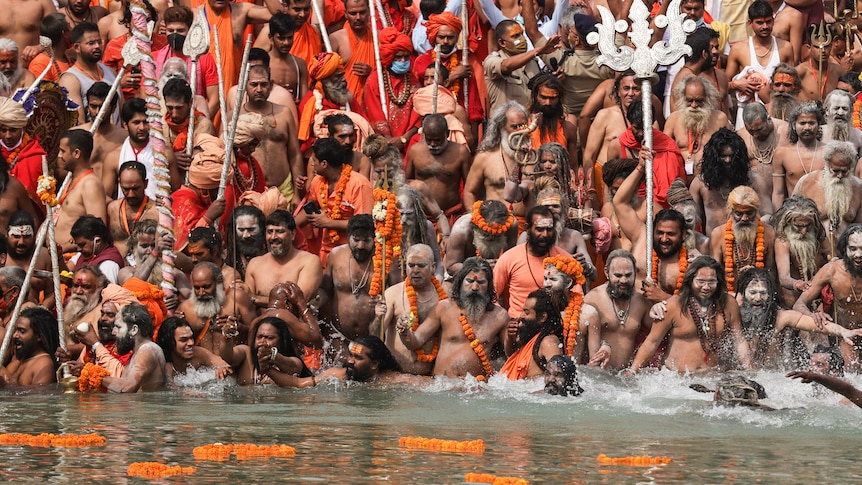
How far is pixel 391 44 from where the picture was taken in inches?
598

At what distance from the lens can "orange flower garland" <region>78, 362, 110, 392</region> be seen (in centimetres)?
1209

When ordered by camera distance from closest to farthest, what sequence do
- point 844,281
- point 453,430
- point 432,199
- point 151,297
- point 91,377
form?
point 453,430
point 91,377
point 844,281
point 151,297
point 432,199

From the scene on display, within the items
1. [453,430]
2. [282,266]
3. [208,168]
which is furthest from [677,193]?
[453,430]

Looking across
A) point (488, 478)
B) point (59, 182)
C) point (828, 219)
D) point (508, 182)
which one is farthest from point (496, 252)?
point (488, 478)

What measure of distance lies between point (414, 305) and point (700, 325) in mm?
1994

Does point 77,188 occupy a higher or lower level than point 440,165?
lower

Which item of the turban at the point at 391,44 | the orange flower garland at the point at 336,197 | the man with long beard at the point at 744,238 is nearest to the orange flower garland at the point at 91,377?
the orange flower garland at the point at 336,197

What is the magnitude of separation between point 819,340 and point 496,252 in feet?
7.87

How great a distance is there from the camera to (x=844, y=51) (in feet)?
51.2

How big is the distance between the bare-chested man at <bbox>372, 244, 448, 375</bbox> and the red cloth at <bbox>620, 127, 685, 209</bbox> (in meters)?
1.76

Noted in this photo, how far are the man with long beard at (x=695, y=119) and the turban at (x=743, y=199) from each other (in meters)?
1.11

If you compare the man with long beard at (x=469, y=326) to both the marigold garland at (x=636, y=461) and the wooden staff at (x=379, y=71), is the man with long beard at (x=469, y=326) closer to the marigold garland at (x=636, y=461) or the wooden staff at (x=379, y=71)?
the wooden staff at (x=379, y=71)

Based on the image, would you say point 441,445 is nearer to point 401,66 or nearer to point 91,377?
point 91,377

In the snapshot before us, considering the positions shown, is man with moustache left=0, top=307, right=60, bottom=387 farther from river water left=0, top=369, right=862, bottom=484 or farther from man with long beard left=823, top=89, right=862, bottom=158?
man with long beard left=823, top=89, right=862, bottom=158
